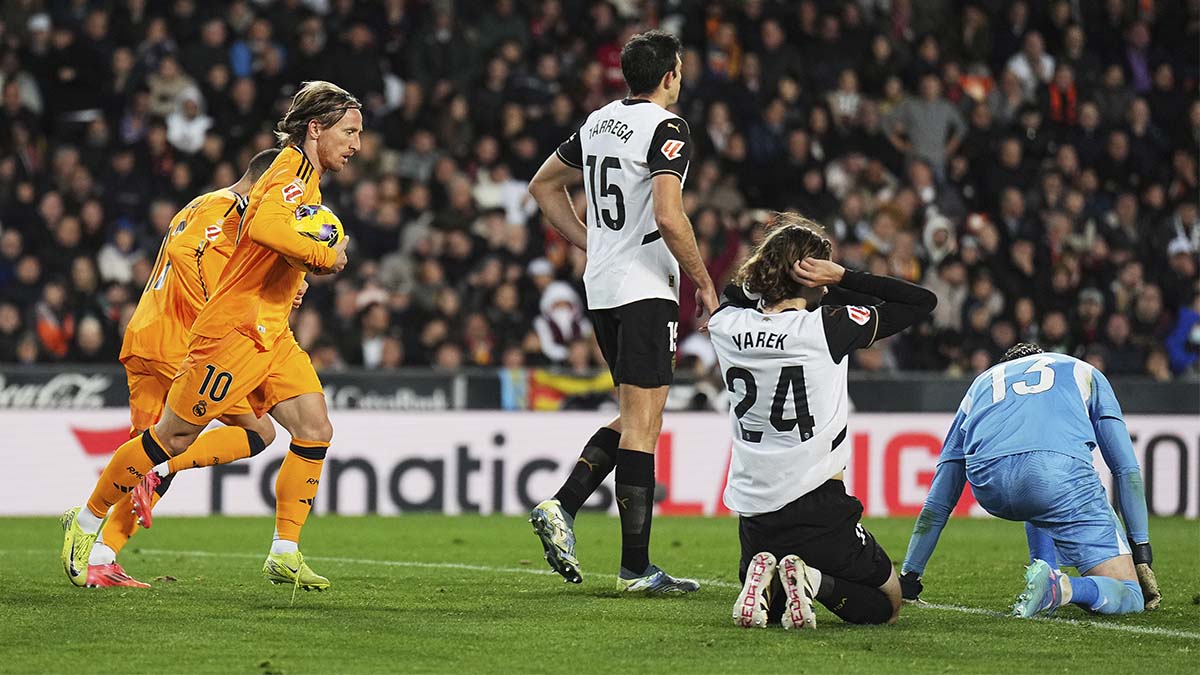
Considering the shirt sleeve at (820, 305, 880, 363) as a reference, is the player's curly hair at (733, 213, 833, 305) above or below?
above

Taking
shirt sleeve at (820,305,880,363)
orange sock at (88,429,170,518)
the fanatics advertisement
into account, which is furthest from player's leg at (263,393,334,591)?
the fanatics advertisement

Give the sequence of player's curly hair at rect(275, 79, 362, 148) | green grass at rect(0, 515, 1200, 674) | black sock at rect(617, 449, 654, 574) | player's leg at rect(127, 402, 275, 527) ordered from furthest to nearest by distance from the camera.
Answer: player's leg at rect(127, 402, 275, 527) → black sock at rect(617, 449, 654, 574) → player's curly hair at rect(275, 79, 362, 148) → green grass at rect(0, 515, 1200, 674)

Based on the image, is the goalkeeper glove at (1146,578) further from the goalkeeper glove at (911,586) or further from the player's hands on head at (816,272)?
the player's hands on head at (816,272)

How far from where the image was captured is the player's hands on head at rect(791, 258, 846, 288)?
6.03 meters

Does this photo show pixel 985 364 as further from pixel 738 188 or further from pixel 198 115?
pixel 198 115

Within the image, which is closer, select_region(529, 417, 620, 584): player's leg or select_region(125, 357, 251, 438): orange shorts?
select_region(529, 417, 620, 584): player's leg

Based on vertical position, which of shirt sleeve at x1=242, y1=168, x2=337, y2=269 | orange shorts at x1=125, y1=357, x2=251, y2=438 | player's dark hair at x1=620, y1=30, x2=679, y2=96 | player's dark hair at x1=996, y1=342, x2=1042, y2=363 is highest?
player's dark hair at x1=620, y1=30, x2=679, y2=96

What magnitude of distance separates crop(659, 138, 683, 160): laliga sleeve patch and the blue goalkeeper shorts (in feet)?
6.07

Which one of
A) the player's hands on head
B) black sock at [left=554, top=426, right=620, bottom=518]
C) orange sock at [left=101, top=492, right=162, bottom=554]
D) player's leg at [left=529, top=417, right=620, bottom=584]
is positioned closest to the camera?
the player's hands on head

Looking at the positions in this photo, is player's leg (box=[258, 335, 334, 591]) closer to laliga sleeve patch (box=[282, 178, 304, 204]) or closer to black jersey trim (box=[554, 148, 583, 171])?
laliga sleeve patch (box=[282, 178, 304, 204])

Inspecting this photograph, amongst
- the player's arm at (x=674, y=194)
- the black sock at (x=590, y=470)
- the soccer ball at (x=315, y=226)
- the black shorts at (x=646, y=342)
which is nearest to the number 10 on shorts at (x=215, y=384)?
the soccer ball at (x=315, y=226)

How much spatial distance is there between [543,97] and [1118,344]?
6255mm

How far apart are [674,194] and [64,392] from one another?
8.27 m

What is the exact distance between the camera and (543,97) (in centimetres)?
1750
